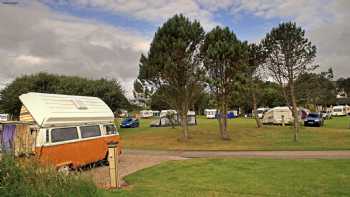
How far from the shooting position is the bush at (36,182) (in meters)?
5.82

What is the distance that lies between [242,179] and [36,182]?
7.25 meters

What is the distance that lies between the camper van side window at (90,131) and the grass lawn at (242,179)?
3.04 m

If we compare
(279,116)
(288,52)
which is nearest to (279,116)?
(279,116)

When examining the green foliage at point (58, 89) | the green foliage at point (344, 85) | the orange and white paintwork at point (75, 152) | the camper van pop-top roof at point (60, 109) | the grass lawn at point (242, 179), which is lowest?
the grass lawn at point (242, 179)

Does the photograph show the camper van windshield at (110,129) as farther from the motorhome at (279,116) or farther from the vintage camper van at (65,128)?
the motorhome at (279,116)

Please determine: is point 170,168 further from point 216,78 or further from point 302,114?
point 302,114

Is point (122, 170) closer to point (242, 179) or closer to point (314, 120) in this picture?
point (242, 179)

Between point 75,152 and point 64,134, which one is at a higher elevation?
point 64,134

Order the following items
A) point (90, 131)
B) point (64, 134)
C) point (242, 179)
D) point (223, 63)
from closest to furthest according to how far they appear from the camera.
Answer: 1. point (242, 179)
2. point (64, 134)
3. point (90, 131)
4. point (223, 63)

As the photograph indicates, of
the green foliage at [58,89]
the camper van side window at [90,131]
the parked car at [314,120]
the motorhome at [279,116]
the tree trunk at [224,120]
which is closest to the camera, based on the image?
the camper van side window at [90,131]

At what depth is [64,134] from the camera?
13.5 metres

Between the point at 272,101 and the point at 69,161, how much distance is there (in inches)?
3287

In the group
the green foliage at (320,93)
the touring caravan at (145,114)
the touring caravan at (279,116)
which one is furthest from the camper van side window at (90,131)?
the touring caravan at (145,114)

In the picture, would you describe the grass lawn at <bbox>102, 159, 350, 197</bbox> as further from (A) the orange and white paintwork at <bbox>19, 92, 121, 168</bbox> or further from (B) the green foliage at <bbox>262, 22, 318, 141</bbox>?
(B) the green foliage at <bbox>262, 22, 318, 141</bbox>
